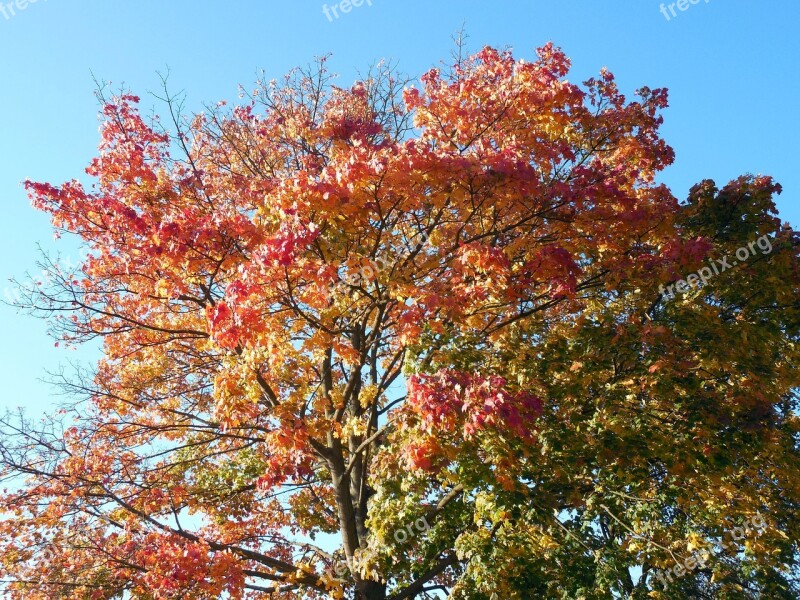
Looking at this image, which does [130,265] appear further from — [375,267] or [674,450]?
[674,450]

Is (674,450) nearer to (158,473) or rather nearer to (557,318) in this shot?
(557,318)

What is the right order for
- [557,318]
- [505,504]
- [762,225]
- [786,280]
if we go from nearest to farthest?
[505,504] < [786,280] < [762,225] < [557,318]

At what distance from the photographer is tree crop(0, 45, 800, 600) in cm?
690

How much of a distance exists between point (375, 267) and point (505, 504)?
3.01 m

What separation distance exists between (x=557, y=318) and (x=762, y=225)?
2.97 metres

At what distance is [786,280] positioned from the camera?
7.74 meters

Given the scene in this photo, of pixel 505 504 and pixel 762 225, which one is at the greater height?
pixel 762 225

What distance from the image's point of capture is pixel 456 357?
707 centimetres

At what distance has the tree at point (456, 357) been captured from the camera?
690cm

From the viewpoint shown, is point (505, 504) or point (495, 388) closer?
point (495, 388)

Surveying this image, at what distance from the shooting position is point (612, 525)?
8.73 meters

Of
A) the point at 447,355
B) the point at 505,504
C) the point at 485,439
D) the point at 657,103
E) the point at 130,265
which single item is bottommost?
the point at 505,504

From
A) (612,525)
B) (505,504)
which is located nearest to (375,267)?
(505,504)

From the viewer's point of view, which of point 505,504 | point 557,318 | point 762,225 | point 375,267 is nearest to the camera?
point 505,504
